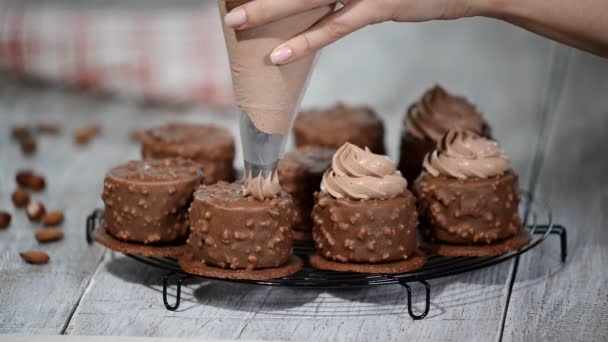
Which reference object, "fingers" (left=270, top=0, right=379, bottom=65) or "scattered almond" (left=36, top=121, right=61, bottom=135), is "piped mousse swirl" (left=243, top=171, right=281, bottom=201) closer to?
"fingers" (left=270, top=0, right=379, bottom=65)

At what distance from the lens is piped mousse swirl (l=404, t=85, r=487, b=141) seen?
2738 millimetres

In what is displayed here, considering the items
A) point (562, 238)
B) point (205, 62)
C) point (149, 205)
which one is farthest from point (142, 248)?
point (205, 62)

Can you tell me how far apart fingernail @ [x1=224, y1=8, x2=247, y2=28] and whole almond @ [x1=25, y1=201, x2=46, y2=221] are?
1.14m

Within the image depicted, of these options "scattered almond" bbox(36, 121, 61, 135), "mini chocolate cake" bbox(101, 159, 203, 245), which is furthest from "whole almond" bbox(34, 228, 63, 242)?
"scattered almond" bbox(36, 121, 61, 135)

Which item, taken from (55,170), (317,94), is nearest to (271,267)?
(55,170)

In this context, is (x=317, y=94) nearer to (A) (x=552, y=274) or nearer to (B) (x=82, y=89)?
(B) (x=82, y=89)

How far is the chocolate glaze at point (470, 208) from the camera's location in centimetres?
234

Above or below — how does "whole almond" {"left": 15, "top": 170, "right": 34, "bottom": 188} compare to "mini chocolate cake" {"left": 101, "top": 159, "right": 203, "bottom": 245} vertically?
below

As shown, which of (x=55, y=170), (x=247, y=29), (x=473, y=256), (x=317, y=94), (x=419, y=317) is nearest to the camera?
(x=247, y=29)

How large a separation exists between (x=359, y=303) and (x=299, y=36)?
2.23 ft

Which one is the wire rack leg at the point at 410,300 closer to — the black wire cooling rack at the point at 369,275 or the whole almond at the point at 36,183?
the black wire cooling rack at the point at 369,275

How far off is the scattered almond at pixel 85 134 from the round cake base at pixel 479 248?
5.41 ft

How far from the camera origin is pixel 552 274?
96.7 inches

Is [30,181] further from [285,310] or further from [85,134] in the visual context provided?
[285,310]
